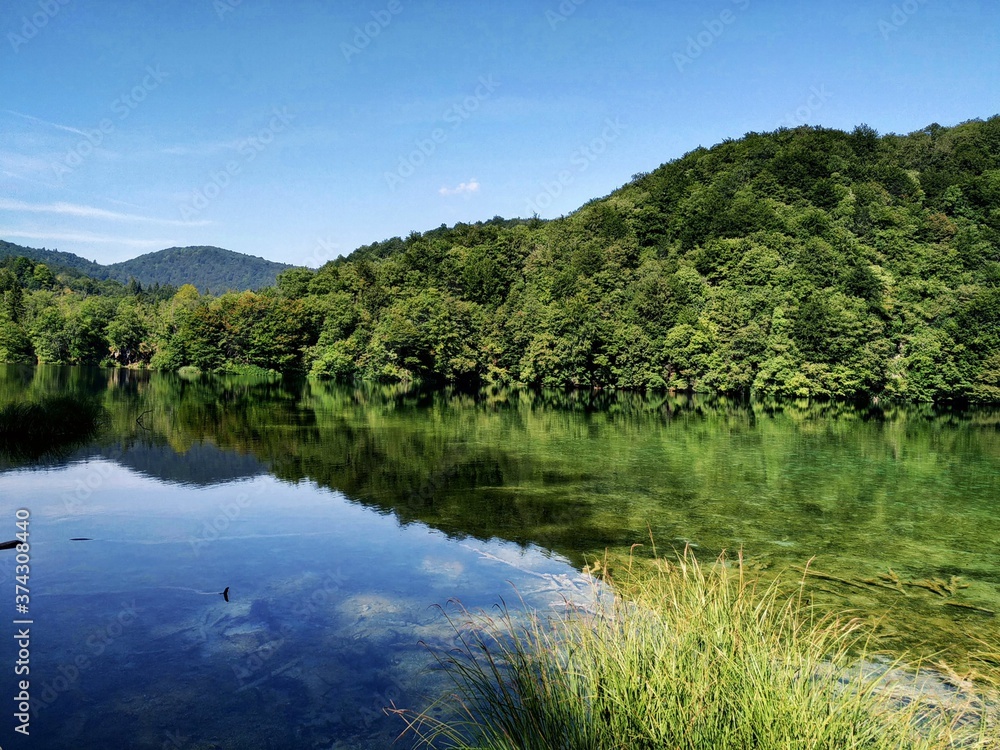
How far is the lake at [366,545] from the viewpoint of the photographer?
6277 mm

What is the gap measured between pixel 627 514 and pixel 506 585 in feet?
16.1

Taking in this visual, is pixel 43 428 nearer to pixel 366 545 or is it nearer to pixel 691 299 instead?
pixel 366 545

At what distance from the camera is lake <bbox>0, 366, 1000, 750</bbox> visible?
628 cm

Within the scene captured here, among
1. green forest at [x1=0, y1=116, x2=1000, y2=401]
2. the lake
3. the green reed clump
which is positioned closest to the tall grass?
the lake

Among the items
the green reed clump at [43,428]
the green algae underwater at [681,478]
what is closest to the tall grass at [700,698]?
the green algae underwater at [681,478]

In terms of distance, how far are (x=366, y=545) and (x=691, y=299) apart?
44483 millimetres

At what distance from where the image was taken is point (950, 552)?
11.1m

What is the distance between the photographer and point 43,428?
19.8 m

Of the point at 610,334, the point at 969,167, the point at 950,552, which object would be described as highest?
the point at 969,167

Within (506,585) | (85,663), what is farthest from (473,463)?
(85,663)

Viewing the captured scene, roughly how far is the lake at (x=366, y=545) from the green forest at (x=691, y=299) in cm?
2163

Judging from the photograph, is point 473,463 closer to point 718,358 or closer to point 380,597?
point 380,597

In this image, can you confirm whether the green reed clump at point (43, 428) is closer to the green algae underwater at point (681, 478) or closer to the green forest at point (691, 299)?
the green algae underwater at point (681, 478)

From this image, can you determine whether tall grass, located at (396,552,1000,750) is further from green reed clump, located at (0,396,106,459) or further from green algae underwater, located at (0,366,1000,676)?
green reed clump, located at (0,396,106,459)
